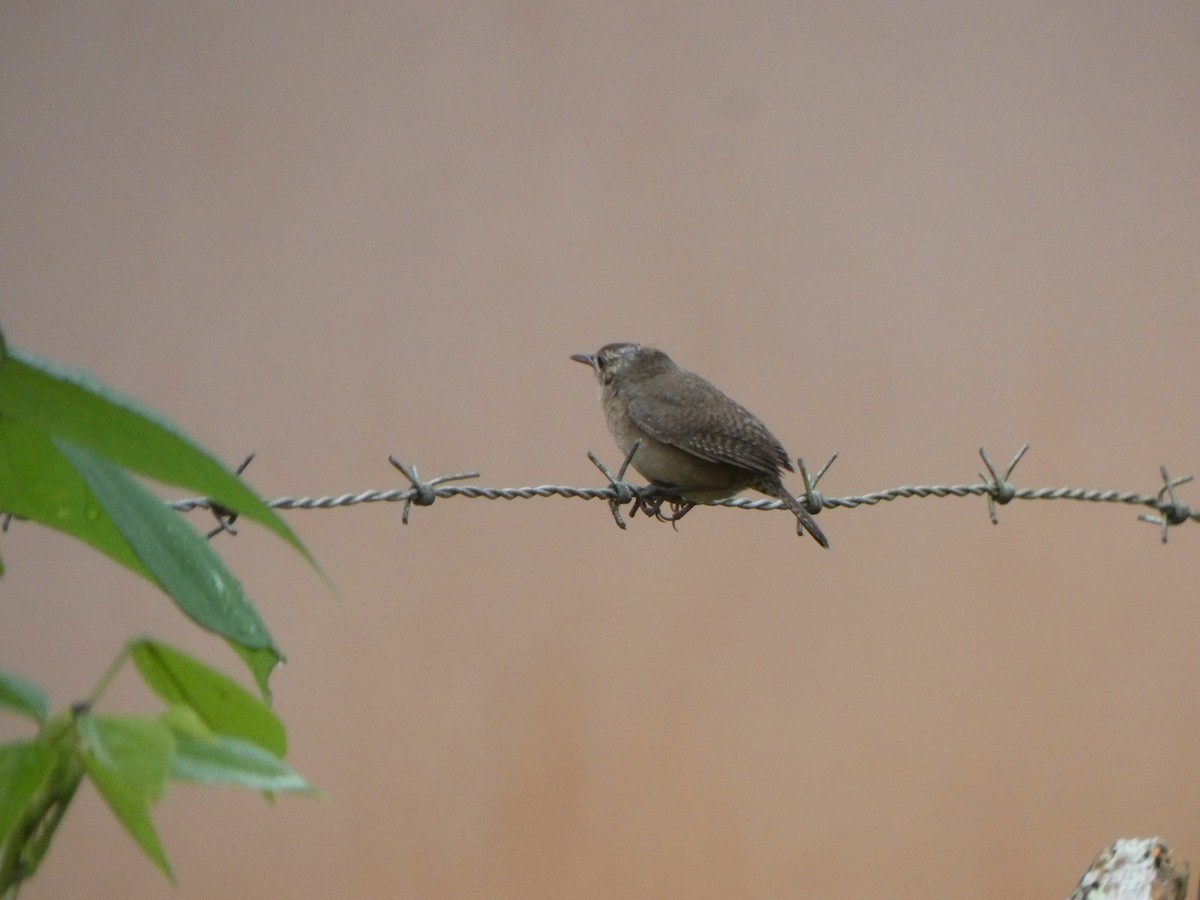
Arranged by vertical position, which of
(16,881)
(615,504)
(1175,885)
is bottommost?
(16,881)

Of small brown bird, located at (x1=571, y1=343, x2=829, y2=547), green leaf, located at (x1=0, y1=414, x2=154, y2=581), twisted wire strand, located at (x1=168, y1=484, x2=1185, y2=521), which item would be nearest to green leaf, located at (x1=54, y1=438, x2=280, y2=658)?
green leaf, located at (x1=0, y1=414, x2=154, y2=581)

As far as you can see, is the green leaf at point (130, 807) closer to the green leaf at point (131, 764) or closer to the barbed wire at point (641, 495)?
the green leaf at point (131, 764)

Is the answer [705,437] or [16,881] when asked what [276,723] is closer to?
[16,881]

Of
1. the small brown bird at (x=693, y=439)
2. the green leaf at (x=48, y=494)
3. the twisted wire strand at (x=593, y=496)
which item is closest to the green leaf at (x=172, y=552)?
the green leaf at (x=48, y=494)

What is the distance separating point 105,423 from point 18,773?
9cm

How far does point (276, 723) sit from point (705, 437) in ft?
7.42

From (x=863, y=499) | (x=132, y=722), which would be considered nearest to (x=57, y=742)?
(x=132, y=722)

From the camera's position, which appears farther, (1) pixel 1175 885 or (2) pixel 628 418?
(2) pixel 628 418

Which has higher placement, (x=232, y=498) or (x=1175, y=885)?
(x=1175, y=885)

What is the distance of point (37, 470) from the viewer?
0.34 m

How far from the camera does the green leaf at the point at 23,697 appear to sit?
11.2 inches

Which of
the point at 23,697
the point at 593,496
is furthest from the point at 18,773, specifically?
the point at 593,496

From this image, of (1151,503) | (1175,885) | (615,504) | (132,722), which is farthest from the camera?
(1151,503)

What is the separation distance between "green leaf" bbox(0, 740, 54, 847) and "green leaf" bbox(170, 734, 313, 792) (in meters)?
0.03
